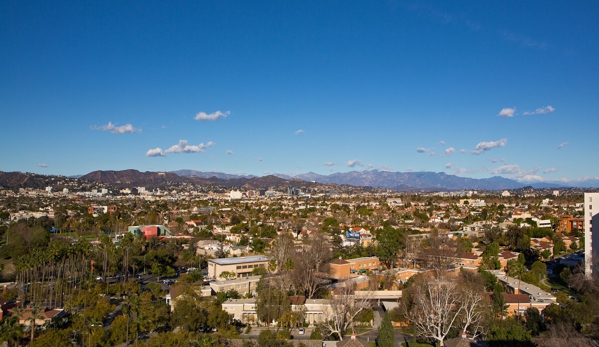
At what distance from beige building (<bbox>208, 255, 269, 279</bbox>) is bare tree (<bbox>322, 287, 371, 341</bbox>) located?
10571 millimetres

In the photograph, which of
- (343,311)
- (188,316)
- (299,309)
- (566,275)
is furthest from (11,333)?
(566,275)

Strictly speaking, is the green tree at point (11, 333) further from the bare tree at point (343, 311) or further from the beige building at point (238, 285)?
the bare tree at point (343, 311)

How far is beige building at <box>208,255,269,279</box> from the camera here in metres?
30.1

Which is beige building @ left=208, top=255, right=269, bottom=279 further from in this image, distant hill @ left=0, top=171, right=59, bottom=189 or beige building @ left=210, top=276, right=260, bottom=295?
distant hill @ left=0, top=171, right=59, bottom=189

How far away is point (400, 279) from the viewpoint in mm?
28812

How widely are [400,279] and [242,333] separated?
1243cm

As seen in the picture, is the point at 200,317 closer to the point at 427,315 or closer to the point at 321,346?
the point at 321,346

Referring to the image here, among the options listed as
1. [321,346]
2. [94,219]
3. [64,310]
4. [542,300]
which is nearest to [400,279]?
[542,300]

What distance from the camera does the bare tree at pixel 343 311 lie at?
63.8 feet

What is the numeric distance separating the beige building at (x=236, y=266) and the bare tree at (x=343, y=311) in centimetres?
1057

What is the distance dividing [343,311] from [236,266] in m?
12.2

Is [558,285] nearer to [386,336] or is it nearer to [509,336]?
[509,336]

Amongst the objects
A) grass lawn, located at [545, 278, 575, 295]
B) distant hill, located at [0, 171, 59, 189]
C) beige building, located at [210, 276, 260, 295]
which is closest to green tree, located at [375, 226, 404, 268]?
grass lawn, located at [545, 278, 575, 295]

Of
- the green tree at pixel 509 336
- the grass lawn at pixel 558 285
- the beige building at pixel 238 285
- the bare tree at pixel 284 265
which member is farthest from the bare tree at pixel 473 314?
the beige building at pixel 238 285
